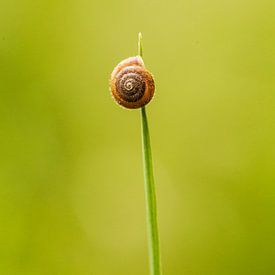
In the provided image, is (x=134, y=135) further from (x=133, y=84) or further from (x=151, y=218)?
(x=151, y=218)

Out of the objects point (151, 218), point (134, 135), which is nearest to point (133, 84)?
point (151, 218)

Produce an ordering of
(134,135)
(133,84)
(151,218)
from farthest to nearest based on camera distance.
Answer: (134,135)
(133,84)
(151,218)

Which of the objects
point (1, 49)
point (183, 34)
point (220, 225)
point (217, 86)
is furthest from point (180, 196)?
point (1, 49)

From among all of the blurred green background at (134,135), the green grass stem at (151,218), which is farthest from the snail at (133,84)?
the blurred green background at (134,135)

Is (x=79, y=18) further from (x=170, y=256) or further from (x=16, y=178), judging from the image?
(x=170, y=256)

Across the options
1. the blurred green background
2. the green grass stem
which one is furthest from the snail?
the blurred green background

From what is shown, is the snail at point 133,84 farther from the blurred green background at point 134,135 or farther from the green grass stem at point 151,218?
the blurred green background at point 134,135

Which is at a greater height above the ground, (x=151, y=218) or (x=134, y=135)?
(x=134, y=135)

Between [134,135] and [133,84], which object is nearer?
[133,84]
